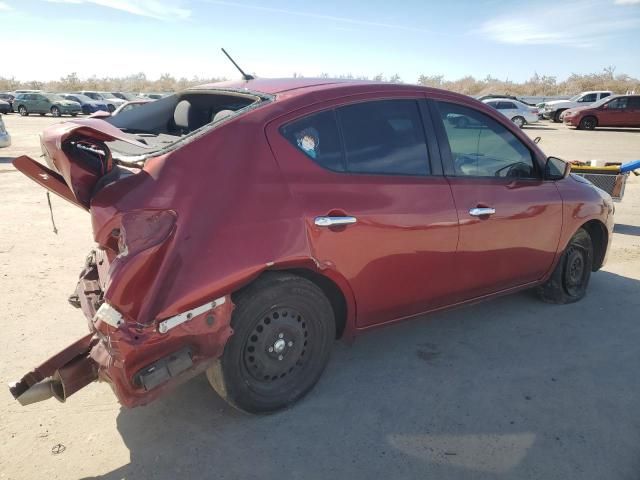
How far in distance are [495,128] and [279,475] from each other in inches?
110

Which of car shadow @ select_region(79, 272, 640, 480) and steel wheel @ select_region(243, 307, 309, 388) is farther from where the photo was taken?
steel wheel @ select_region(243, 307, 309, 388)

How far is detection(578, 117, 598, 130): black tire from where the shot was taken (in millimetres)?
24578

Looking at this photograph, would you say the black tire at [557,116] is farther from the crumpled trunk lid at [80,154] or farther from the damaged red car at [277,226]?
the crumpled trunk lid at [80,154]

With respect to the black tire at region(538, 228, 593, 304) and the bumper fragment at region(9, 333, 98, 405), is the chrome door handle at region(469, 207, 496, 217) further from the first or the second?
the bumper fragment at region(9, 333, 98, 405)

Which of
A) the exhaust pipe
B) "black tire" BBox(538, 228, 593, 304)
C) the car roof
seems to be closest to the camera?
the exhaust pipe

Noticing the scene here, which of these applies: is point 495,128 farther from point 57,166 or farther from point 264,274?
point 57,166


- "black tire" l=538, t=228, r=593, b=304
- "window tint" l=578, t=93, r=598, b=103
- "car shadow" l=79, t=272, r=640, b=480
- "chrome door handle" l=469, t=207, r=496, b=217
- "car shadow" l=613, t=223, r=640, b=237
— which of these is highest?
"window tint" l=578, t=93, r=598, b=103

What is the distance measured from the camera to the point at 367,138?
2.96 m

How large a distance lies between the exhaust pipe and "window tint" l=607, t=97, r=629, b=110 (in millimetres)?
27717

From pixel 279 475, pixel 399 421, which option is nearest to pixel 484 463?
pixel 399 421

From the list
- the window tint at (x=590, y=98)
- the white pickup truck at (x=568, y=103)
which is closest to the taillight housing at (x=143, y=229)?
the white pickup truck at (x=568, y=103)

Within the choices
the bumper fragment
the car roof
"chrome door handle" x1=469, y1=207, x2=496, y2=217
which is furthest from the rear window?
the bumper fragment

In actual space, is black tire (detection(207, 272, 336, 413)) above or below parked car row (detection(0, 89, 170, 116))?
below

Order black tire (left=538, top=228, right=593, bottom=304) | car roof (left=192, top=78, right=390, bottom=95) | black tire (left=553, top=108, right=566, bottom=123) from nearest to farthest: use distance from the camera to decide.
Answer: car roof (left=192, top=78, right=390, bottom=95)
black tire (left=538, top=228, right=593, bottom=304)
black tire (left=553, top=108, right=566, bottom=123)
